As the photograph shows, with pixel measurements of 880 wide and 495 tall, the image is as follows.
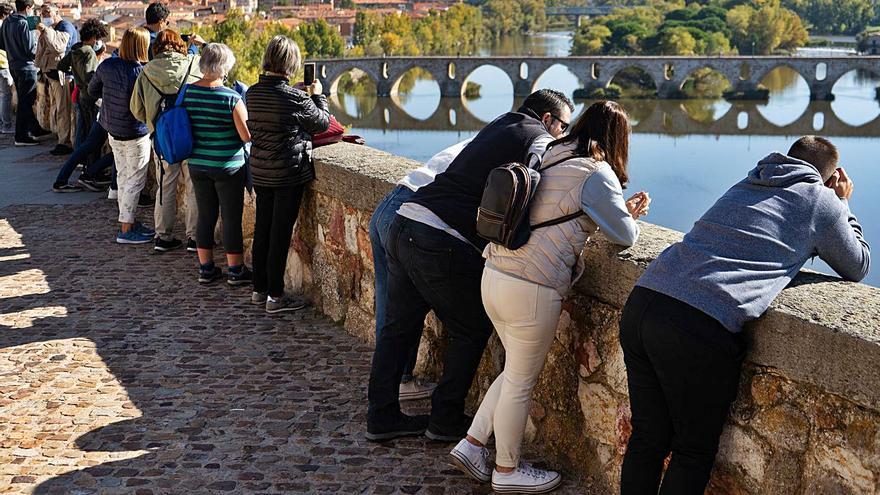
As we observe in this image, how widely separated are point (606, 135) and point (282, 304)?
220 cm

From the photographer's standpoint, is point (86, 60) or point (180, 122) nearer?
point (180, 122)

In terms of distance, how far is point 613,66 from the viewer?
65625 millimetres

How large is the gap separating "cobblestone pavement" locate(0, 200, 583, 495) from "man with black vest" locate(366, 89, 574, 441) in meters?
0.34

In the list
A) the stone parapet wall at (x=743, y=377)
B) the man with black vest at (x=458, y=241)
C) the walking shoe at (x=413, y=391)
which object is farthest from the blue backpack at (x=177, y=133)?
the man with black vest at (x=458, y=241)

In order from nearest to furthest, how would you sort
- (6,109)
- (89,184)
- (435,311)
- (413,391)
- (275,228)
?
(435,311) → (413,391) → (275,228) → (89,184) → (6,109)

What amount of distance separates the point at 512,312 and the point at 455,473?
1.93 feet

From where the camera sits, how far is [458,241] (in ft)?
9.72

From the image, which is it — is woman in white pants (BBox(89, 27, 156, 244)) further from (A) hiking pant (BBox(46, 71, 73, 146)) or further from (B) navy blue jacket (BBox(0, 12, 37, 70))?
(B) navy blue jacket (BBox(0, 12, 37, 70))

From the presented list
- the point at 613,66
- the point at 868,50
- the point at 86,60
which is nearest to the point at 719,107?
the point at 613,66

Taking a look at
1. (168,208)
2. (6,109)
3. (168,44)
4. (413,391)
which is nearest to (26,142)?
(6,109)

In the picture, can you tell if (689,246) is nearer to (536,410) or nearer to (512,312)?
(512,312)

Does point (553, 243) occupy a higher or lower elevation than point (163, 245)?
higher

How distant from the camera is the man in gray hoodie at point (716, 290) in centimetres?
228

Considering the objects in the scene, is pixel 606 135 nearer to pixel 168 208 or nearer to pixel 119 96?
pixel 168 208
